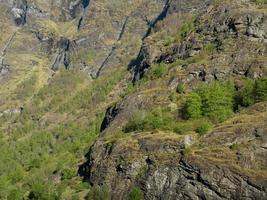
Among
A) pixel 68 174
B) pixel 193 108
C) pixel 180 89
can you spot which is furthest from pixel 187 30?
pixel 68 174

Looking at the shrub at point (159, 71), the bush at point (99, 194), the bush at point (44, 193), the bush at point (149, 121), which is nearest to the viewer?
the bush at point (99, 194)

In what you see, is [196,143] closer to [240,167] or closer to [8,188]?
[240,167]

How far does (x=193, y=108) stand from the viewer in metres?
118

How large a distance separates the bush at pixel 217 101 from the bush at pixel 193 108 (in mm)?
1320

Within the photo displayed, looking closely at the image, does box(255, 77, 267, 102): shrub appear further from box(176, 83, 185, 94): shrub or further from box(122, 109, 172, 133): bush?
box(176, 83, 185, 94): shrub

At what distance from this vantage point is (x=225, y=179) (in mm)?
88000

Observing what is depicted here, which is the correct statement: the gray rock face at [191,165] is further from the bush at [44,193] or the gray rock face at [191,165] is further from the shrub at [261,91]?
the bush at [44,193]

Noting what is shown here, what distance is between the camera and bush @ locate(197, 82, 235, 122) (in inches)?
4476

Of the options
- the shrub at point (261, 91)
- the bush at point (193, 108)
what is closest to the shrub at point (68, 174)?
the bush at point (193, 108)

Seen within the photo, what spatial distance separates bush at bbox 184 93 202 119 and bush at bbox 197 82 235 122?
132cm

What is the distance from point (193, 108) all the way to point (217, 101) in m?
5.55

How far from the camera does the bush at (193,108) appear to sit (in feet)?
388

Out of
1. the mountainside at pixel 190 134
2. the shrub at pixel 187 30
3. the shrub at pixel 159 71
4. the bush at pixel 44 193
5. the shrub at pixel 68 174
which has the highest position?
the shrub at pixel 187 30

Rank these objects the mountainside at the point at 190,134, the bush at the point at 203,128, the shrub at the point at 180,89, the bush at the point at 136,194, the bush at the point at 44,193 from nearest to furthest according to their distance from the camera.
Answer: the mountainside at the point at 190,134 → the bush at the point at 136,194 → the bush at the point at 203,128 → the bush at the point at 44,193 → the shrub at the point at 180,89
